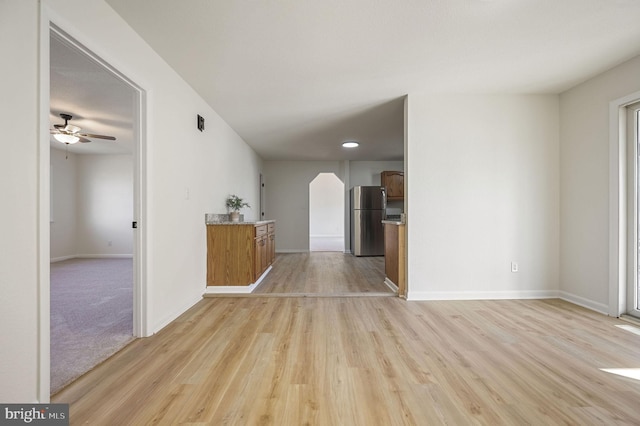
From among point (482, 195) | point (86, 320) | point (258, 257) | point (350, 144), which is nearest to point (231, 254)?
point (258, 257)

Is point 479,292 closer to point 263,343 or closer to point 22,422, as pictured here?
point 263,343

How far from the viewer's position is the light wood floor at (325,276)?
366cm

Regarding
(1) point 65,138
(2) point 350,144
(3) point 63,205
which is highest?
(2) point 350,144

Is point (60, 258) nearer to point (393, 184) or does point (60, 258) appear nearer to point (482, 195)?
point (393, 184)

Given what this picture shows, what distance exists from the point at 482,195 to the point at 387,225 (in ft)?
4.07

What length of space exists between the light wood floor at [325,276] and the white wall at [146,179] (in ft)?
3.66

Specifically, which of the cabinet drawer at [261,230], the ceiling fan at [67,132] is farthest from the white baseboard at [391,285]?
the ceiling fan at [67,132]

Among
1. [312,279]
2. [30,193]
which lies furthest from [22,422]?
[312,279]

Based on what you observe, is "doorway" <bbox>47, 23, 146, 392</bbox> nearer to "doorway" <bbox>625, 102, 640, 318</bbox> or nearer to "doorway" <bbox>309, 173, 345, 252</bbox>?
"doorway" <bbox>625, 102, 640, 318</bbox>

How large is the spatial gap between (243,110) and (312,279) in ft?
8.26

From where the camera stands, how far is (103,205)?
6.66m

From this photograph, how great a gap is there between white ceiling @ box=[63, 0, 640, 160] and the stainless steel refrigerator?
10.6 ft

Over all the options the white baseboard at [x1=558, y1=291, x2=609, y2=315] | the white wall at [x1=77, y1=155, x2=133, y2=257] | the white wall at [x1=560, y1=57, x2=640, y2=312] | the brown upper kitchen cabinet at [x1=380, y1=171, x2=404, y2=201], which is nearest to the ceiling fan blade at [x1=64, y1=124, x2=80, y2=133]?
the white wall at [x1=77, y1=155, x2=133, y2=257]

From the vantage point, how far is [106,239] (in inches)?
263
